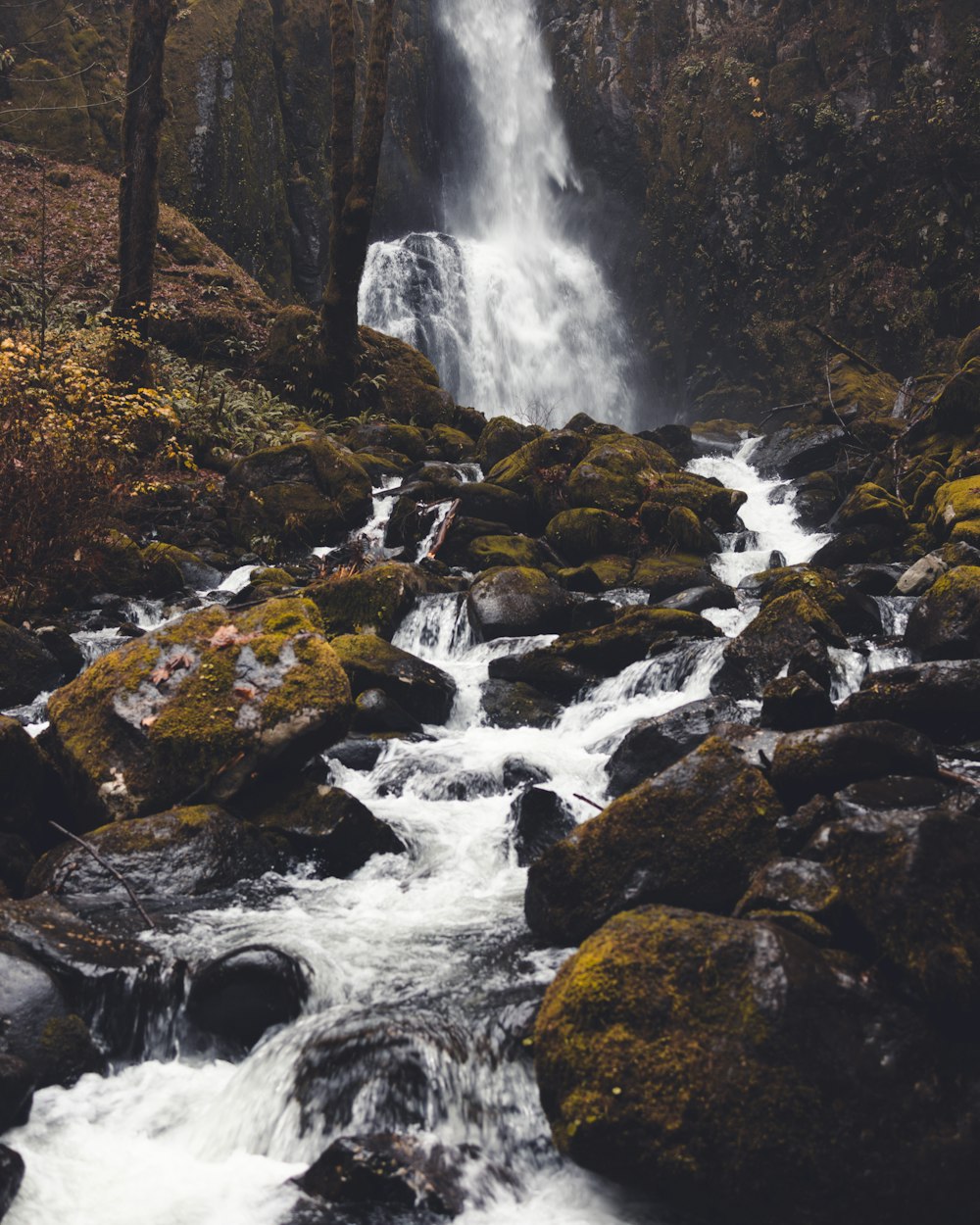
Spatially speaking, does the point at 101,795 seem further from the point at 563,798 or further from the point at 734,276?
the point at 734,276

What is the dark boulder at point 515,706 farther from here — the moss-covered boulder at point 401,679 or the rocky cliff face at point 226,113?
the rocky cliff face at point 226,113

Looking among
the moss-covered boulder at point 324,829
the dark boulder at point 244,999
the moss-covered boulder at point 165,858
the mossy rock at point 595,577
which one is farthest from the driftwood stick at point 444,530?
the dark boulder at point 244,999

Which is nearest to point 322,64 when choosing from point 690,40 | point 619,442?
point 690,40

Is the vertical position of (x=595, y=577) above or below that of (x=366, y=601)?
above

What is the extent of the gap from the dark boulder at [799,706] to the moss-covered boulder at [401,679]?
11.6 feet

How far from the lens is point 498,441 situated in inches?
657

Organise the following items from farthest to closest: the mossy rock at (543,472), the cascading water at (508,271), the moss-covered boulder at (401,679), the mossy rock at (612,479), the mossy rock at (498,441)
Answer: the cascading water at (508,271), the mossy rock at (498,441), the mossy rock at (543,472), the mossy rock at (612,479), the moss-covered boulder at (401,679)

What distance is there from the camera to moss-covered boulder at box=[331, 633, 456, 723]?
8.28 m

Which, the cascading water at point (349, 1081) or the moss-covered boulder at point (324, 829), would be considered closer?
the cascading water at point (349, 1081)

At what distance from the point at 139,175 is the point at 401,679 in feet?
34.4

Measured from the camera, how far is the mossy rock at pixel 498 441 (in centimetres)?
1658

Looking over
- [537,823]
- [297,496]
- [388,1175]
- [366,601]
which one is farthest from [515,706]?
[297,496]

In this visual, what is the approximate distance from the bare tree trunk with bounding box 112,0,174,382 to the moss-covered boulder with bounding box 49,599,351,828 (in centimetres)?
854

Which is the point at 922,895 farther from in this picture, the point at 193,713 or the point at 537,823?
the point at 193,713
